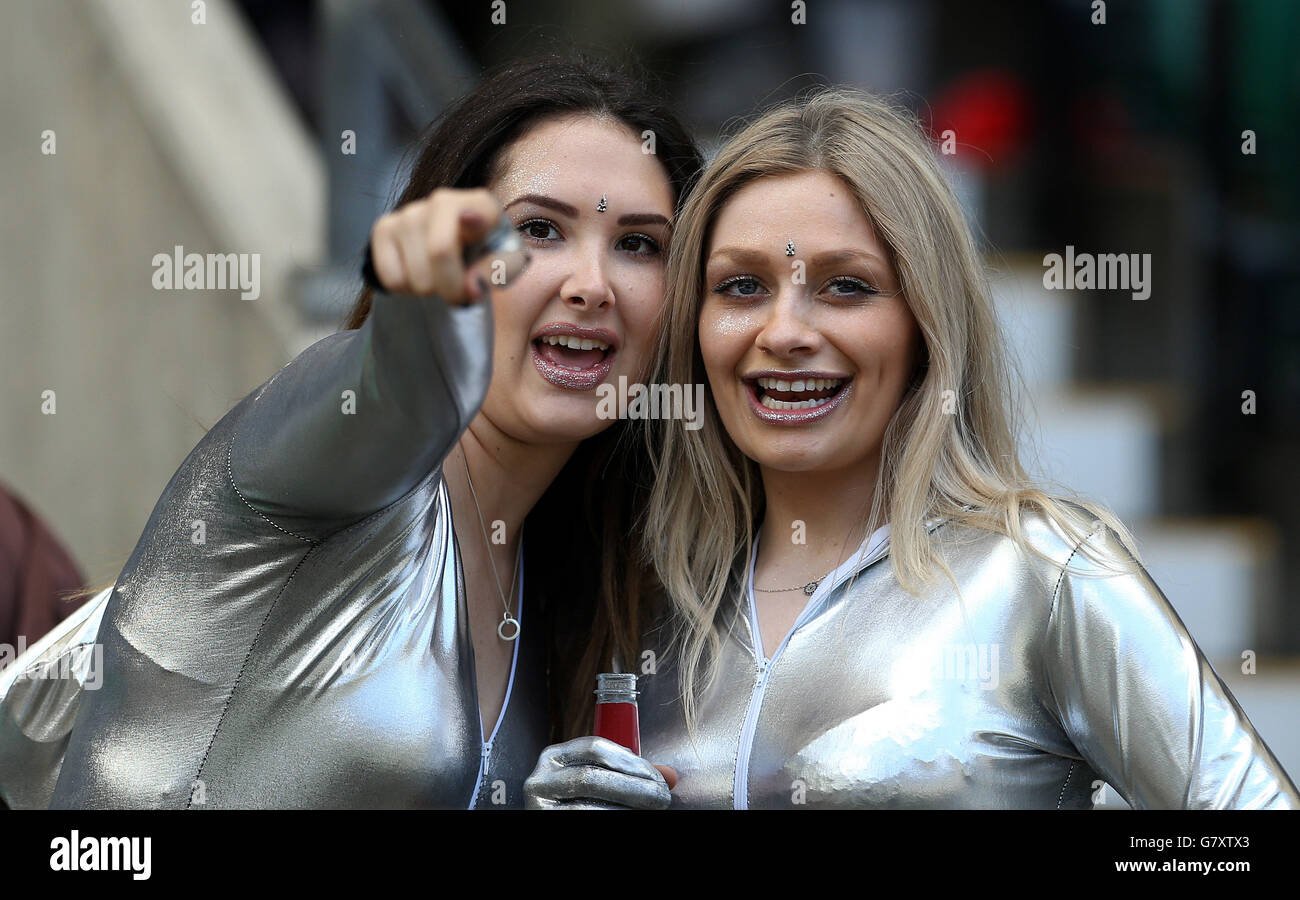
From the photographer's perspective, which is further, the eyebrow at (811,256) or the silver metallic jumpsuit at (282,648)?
the eyebrow at (811,256)

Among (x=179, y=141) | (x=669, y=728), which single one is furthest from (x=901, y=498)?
(x=179, y=141)

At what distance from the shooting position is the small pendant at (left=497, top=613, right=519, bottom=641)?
2064 millimetres

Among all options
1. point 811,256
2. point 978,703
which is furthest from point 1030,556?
point 811,256

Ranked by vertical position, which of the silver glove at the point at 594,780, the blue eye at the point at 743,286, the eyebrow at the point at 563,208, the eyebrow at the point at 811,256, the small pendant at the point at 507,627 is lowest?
the silver glove at the point at 594,780

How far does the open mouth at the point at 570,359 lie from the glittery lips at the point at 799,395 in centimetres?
22

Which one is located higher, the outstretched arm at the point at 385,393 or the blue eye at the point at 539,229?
the blue eye at the point at 539,229

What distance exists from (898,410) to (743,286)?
26cm

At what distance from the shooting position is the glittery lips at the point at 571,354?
1.98 metres

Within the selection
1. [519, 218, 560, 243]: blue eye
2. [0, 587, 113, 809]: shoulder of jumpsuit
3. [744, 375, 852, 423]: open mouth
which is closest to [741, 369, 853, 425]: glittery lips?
[744, 375, 852, 423]: open mouth

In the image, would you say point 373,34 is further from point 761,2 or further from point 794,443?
point 794,443

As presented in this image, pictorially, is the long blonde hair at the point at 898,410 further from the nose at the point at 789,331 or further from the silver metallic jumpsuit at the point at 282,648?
the silver metallic jumpsuit at the point at 282,648

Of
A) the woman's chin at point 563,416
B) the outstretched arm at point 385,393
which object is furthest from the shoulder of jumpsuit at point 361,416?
the woman's chin at point 563,416
